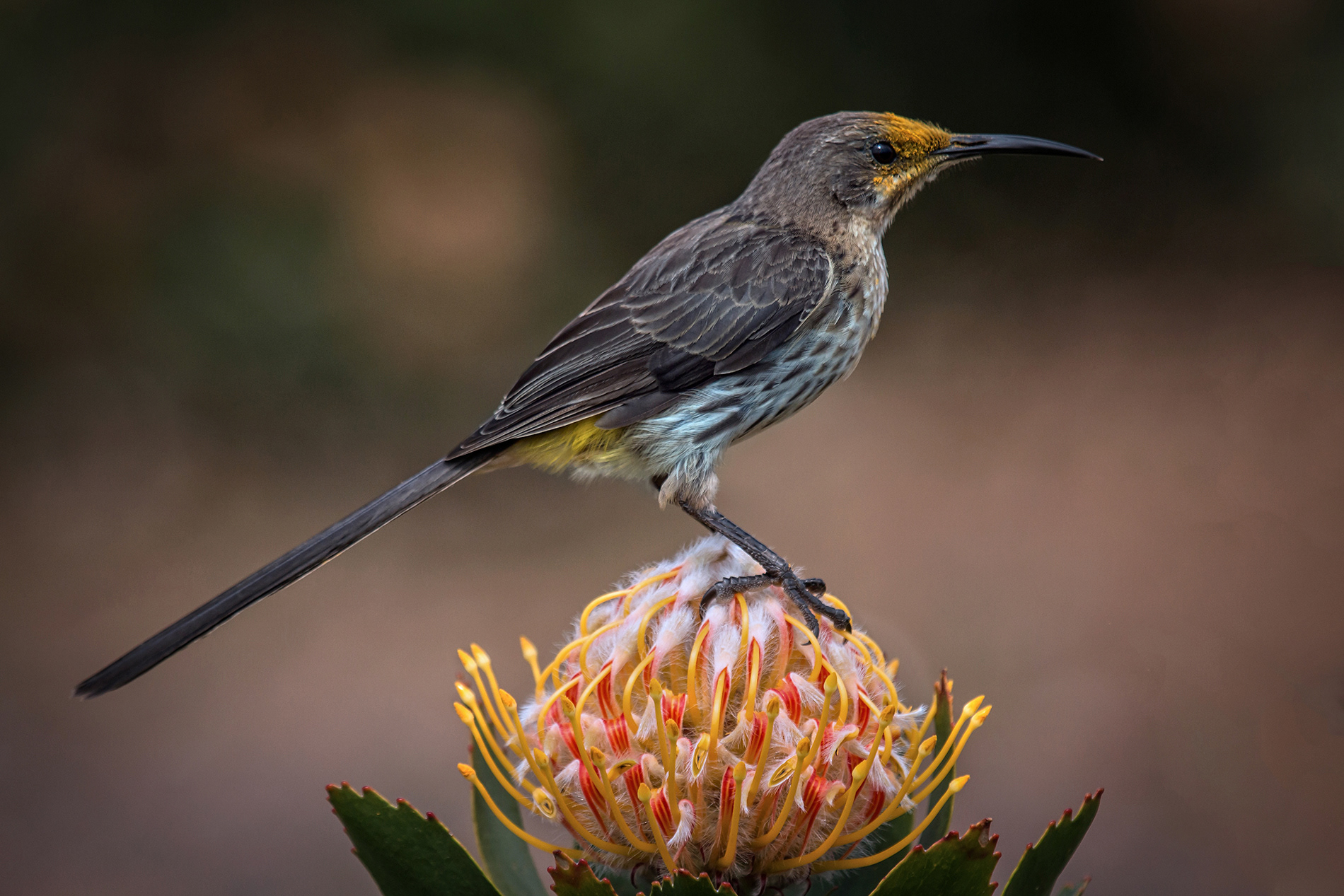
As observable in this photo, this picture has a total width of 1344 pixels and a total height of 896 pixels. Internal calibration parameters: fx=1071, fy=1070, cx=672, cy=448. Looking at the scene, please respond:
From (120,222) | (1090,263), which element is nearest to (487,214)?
(120,222)

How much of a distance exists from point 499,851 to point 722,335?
4.90 ft

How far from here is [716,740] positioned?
6.01 feet

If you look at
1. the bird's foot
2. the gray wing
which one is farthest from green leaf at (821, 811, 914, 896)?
the gray wing

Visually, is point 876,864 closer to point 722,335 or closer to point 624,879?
point 624,879

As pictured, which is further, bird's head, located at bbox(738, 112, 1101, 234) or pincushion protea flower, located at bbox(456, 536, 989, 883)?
bird's head, located at bbox(738, 112, 1101, 234)

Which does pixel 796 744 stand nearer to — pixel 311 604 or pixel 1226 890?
pixel 1226 890

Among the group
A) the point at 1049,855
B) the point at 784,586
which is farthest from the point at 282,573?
the point at 1049,855

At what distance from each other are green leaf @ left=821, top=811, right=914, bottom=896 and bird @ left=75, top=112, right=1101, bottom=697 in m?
0.89

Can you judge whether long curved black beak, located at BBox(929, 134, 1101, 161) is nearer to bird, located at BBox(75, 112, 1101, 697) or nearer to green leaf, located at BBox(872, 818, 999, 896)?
bird, located at BBox(75, 112, 1101, 697)

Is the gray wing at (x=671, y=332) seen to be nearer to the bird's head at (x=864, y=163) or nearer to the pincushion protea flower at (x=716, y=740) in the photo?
the bird's head at (x=864, y=163)

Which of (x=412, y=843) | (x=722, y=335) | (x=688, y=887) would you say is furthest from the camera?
(x=722, y=335)

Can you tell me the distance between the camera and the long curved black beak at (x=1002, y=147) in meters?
3.01

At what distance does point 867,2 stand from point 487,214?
2620mm

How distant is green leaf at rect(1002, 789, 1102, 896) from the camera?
1.63 metres
